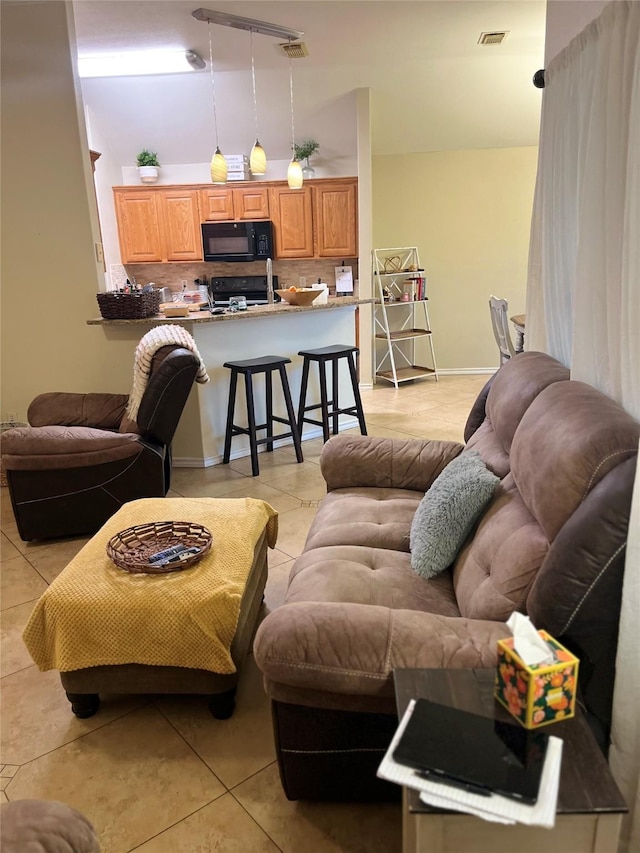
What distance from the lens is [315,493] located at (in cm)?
369

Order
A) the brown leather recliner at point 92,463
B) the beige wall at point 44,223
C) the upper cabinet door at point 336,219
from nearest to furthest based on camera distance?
the brown leather recliner at point 92,463
the beige wall at point 44,223
the upper cabinet door at point 336,219

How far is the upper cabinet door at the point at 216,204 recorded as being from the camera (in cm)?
668

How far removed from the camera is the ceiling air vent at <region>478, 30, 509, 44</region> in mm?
4497

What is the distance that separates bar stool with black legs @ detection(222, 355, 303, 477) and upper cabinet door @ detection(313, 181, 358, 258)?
2678 mm

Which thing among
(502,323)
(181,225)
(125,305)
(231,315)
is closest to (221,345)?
(231,315)

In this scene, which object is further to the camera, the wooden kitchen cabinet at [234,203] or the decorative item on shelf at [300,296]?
the wooden kitchen cabinet at [234,203]

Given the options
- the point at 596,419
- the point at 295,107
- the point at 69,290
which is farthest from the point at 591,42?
the point at 295,107

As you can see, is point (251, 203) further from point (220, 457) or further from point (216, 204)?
point (220, 457)

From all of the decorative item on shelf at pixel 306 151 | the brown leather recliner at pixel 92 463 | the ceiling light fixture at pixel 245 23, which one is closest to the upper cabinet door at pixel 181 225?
the decorative item on shelf at pixel 306 151

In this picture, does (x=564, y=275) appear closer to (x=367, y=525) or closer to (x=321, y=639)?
(x=367, y=525)

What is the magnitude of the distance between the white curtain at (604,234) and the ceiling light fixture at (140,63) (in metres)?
3.54

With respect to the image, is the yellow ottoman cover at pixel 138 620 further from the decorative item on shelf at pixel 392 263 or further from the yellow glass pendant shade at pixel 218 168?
the decorative item on shelf at pixel 392 263

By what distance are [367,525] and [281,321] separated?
2661 mm

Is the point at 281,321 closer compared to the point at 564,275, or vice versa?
the point at 564,275
